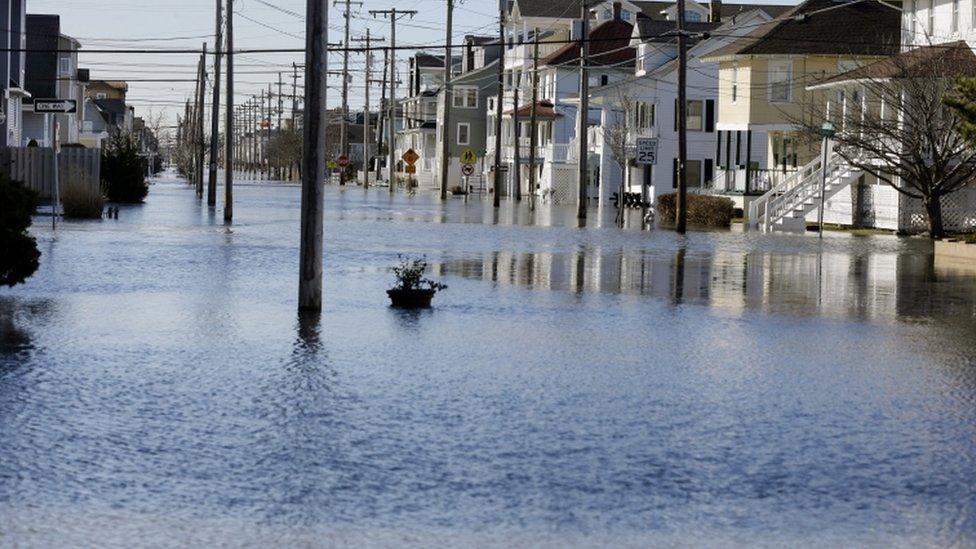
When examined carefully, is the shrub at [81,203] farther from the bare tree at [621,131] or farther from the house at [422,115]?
the house at [422,115]

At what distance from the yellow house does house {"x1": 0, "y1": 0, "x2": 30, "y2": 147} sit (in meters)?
28.7

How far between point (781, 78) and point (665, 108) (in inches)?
589

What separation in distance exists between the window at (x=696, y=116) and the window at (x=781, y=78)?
14.1m

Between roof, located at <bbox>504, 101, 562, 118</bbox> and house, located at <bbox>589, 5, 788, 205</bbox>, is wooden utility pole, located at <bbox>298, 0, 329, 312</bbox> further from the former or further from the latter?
roof, located at <bbox>504, 101, 562, 118</bbox>

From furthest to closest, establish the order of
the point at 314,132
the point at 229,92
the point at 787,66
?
the point at 787,66 < the point at 229,92 < the point at 314,132

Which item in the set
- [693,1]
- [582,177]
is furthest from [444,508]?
[693,1]

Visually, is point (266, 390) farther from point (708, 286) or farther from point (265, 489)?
point (708, 286)

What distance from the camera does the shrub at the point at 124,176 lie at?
6794cm

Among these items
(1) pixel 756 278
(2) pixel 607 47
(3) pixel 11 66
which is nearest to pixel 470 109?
(2) pixel 607 47

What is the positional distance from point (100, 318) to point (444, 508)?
11103 mm

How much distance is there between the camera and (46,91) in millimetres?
94812

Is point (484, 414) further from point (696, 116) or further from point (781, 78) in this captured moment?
point (696, 116)

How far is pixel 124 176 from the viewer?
68.2 metres

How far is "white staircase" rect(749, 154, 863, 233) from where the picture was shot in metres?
54.9
